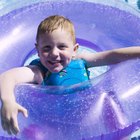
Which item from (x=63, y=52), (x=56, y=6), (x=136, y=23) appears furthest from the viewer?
(x=56, y=6)

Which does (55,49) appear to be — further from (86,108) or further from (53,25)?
(86,108)

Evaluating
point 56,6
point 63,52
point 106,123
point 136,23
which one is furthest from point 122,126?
point 56,6

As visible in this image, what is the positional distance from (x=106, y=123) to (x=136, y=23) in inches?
43.9

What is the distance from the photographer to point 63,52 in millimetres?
2234

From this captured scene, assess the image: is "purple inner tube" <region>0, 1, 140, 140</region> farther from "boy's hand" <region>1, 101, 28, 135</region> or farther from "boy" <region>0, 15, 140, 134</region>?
"boy's hand" <region>1, 101, 28, 135</region>

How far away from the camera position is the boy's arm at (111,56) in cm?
226

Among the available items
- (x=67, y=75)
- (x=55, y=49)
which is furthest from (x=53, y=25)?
(x=67, y=75)

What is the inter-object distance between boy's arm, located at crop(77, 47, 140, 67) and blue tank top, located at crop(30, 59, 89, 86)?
7 cm

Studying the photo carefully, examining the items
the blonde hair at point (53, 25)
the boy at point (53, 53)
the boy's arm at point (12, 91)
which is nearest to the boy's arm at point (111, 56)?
the boy at point (53, 53)

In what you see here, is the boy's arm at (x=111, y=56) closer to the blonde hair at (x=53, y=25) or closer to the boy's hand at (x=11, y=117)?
the blonde hair at (x=53, y=25)

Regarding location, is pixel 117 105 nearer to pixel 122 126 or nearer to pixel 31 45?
pixel 122 126

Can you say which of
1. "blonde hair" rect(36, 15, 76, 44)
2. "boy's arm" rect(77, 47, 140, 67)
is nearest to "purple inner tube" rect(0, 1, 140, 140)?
"boy's arm" rect(77, 47, 140, 67)

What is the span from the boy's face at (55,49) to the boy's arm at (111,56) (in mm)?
249

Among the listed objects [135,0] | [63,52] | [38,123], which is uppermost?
[135,0]
